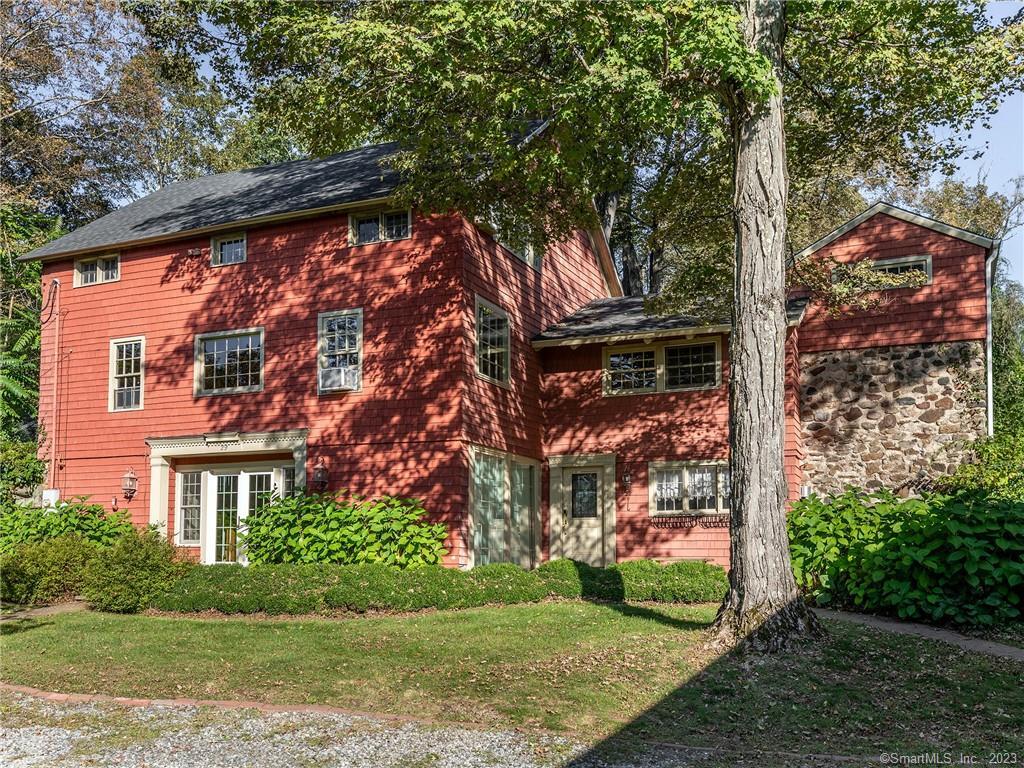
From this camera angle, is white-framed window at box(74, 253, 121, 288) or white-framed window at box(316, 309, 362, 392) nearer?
white-framed window at box(316, 309, 362, 392)

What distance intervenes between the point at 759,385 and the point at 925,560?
3408 millimetres

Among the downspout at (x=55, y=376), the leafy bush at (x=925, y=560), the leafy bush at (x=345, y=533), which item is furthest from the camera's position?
the downspout at (x=55, y=376)

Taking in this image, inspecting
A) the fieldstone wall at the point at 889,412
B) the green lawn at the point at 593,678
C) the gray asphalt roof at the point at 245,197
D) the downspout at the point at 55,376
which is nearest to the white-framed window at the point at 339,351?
the gray asphalt roof at the point at 245,197

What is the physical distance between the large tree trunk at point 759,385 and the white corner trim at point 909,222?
6790 millimetres

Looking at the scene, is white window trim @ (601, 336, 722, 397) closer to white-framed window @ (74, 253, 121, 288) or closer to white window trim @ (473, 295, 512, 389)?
white window trim @ (473, 295, 512, 389)

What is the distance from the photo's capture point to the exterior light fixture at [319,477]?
14.6 m

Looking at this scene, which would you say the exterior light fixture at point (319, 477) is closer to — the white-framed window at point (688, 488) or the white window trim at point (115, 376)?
the white window trim at point (115, 376)

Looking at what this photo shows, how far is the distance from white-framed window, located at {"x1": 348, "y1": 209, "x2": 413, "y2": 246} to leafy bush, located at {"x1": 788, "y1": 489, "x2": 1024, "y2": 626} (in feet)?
25.8

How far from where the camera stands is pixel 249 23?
1210 centimetres

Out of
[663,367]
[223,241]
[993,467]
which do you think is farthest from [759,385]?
[223,241]

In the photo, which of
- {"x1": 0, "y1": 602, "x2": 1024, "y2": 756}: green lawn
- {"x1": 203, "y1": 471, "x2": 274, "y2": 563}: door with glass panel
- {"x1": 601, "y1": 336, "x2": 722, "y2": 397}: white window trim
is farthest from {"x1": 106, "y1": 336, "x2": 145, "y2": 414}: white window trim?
{"x1": 601, "y1": 336, "x2": 722, "y2": 397}: white window trim

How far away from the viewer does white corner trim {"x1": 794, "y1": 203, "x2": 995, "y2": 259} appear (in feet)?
52.3

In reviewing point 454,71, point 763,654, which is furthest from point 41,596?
point 763,654

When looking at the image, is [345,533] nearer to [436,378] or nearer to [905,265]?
[436,378]
